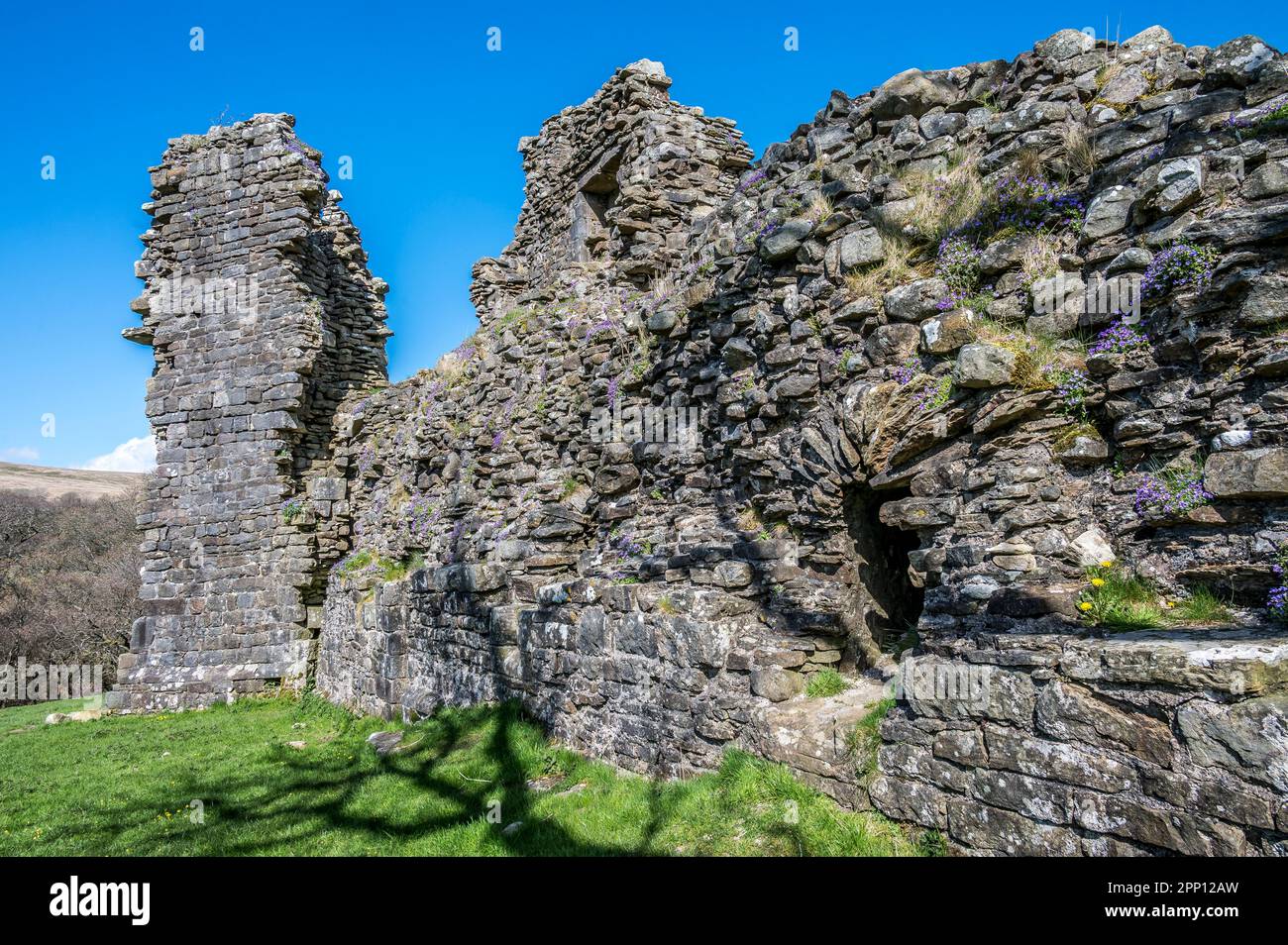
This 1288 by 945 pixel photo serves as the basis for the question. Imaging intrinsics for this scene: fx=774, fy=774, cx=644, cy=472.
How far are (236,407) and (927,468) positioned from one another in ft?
47.2

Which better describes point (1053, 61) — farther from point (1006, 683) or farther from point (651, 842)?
point (651, 842)

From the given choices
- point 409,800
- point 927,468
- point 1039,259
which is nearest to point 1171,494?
point 927,468

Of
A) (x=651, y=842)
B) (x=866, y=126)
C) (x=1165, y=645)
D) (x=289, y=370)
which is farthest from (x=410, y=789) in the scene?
(x=289, y=370)

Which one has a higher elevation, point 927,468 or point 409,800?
point 927,468

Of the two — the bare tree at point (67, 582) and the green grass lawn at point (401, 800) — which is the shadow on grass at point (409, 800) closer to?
the green grass lawn at point (401, 800)

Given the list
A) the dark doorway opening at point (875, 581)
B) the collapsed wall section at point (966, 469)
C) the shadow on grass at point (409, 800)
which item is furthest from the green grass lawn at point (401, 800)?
the dark doorway opening at point (875, 581)

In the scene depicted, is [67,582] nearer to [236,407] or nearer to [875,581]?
[236,407]

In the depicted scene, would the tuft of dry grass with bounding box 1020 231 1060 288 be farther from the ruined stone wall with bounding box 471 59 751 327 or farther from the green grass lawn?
the ruined stone wall with bounding box 471 59 751 327

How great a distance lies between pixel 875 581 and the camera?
5.96 m

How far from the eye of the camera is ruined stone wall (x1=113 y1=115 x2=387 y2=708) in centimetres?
1458

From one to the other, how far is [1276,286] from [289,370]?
602 inches

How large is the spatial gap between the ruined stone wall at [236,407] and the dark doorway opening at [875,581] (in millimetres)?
12001

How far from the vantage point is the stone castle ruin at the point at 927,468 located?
377 cm

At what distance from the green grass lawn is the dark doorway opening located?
130 cm
